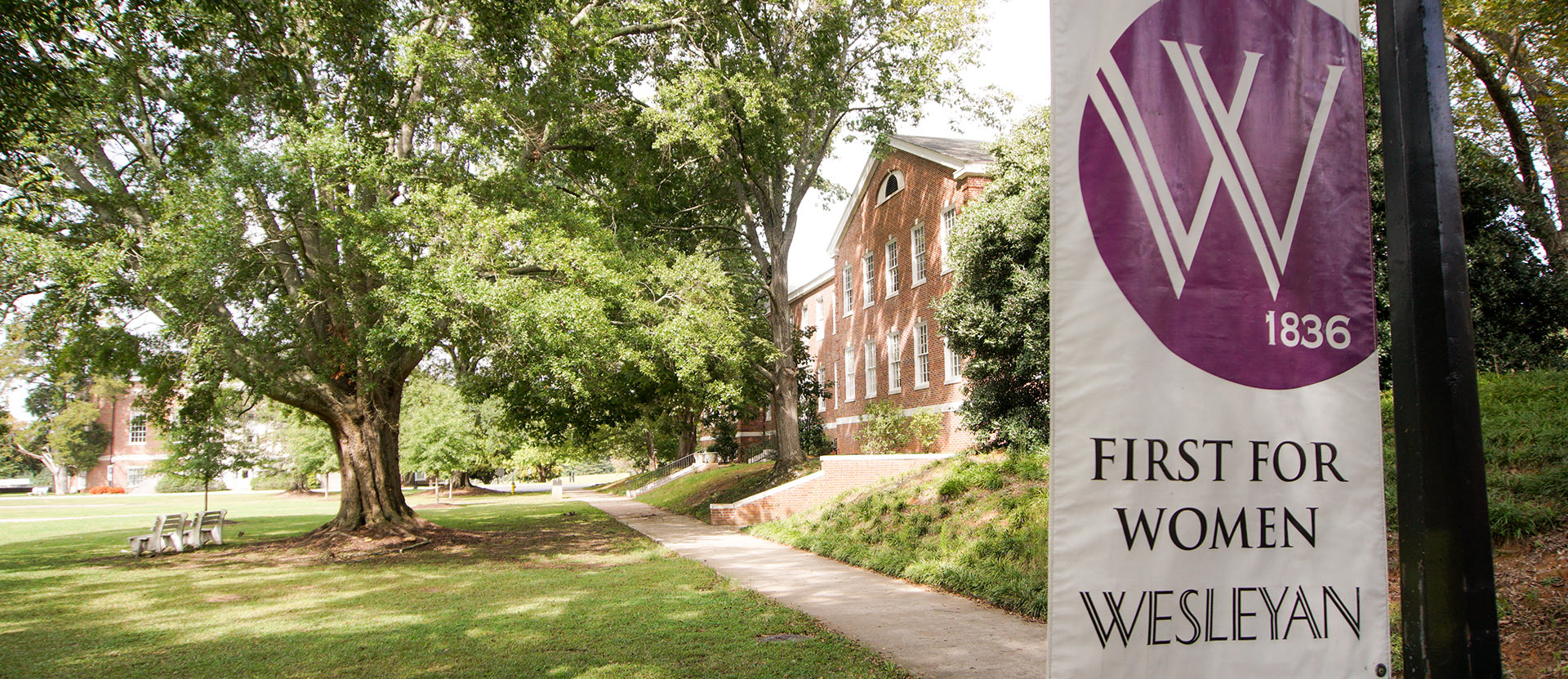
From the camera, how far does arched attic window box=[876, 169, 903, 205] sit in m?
27.9

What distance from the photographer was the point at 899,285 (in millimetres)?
27734

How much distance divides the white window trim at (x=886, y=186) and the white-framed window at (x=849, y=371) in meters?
5.44

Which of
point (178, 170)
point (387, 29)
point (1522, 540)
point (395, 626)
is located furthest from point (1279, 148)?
point (178, 170)

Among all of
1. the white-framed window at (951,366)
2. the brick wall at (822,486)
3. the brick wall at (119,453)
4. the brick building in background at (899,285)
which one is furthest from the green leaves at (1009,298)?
the brick wall at (119,453)

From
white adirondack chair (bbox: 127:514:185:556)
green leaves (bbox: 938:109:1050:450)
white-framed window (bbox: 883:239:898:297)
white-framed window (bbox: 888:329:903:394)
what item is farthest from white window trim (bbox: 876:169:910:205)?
white adirondack chair (bbox: 127:514:185:556)

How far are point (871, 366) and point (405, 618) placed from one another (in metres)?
21.6

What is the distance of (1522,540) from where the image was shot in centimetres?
677

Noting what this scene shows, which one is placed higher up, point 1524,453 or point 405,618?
point 1524,453

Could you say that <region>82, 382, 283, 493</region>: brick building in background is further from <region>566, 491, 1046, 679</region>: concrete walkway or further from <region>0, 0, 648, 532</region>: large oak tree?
<region>566, 491, 1046, 679</region>: concrete walkway

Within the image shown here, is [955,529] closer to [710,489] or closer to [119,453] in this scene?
[710,489]

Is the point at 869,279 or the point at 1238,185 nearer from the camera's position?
the point at 1238,185

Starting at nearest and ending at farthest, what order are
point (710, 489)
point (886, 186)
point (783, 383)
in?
1. point (783, 383)
2. point (710, 489)
3. point (886, 186)

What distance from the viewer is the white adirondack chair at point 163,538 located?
17531 mm

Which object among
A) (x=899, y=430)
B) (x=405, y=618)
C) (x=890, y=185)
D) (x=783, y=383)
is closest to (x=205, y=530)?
(x=405, y=618)
